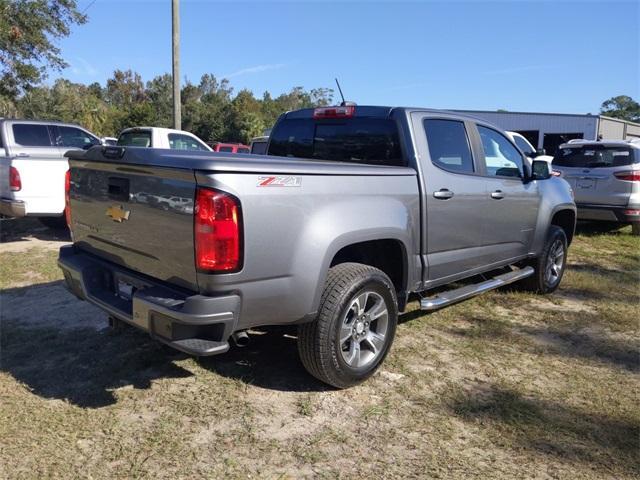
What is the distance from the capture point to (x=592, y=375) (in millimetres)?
3963

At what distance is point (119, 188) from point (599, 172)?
29.0 ft

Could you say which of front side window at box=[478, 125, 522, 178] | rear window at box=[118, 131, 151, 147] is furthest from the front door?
rear window at box=[118, 131, 151, 147]

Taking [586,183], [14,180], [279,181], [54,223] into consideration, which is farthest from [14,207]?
[586,183]

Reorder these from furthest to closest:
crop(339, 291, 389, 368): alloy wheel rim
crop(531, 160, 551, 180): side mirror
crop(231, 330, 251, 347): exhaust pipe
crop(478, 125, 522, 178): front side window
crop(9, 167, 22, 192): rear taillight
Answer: crop(9, 167, 22, 192): rear taillight < crop(531, 160, 551, 180): side mirror < crop(478, 125, 522, 178): front side window < crop(339, 291, 389, 368): alloy wheel rim < crop(231, 330, 251, 347): exhaust pipe

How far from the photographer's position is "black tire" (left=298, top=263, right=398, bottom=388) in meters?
3.24

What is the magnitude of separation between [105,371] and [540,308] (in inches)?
167

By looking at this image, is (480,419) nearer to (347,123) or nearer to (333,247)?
(333,247)

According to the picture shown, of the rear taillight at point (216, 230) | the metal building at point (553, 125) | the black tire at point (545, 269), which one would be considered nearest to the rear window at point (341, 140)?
the rear taillight at point (216, 230)

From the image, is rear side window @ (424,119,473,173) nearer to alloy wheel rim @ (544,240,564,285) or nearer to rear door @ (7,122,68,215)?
alloy wheel rim @ (544,240,564,285)

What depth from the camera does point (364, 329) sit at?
361 cm

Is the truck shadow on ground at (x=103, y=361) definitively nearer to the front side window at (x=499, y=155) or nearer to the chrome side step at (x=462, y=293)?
the chrome side step at (x=462, y=293)

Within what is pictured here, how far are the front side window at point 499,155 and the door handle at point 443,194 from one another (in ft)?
2.81

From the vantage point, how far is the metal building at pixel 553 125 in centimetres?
3382

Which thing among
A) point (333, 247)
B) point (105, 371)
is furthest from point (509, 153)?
point (105, 371)
